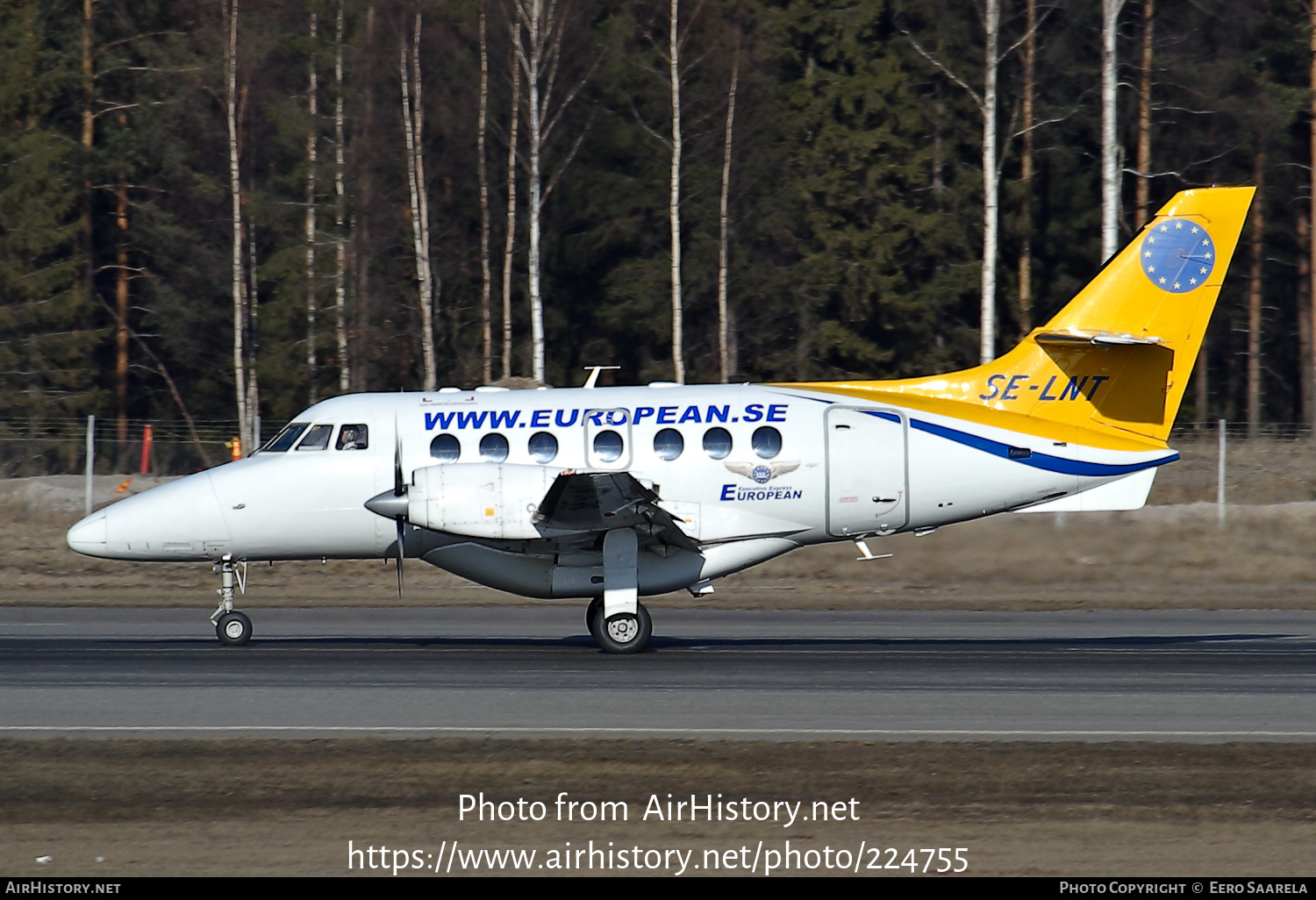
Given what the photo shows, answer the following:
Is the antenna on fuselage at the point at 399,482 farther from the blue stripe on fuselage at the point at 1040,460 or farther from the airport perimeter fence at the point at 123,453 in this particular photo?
the airport perimeter fence at the point at 123,453

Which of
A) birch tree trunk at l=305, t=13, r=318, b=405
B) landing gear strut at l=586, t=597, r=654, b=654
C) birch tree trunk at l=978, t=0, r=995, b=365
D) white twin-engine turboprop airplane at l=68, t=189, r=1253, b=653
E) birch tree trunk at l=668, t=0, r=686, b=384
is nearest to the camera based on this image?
landing gear strut at l=586, t=597, r=654, b=654

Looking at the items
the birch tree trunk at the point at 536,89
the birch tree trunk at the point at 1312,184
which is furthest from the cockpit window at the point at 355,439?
the birch tree trunk at the point at 1312,184

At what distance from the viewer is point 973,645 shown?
16.9 metres

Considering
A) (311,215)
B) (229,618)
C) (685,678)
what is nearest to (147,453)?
(311,215)

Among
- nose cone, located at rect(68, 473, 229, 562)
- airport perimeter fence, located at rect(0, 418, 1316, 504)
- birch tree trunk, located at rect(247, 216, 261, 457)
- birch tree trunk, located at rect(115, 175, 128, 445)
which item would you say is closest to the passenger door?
nose cone, located at rect(68, 473, 229, 562)

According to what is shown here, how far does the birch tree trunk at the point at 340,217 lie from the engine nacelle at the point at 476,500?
78.4ft

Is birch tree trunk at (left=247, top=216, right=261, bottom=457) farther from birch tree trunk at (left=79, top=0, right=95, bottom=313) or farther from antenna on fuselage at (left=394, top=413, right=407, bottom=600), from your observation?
antenna on fuselage at (left=394, top=413, right=407, bottom=600)

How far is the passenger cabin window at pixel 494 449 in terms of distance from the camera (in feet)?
52.6

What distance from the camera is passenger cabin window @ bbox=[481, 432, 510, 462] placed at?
16047mm

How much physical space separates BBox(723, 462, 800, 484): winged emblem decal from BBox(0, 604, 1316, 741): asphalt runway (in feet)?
6.40

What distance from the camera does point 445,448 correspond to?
16156mm

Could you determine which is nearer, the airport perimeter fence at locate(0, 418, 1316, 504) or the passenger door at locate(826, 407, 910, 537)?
the passenger door at locate(826, 407, 910, 537)

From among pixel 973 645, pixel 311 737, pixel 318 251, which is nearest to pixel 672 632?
pixel 973 645

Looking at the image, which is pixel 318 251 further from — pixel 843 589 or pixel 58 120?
pixel 843 589
